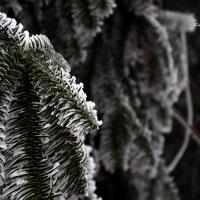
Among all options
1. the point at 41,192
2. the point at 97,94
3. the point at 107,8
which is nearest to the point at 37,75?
the point at 41,192

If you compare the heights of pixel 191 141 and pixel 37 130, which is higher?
pixel 191 141

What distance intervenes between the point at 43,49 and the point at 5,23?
8 cm

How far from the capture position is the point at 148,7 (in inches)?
51.3

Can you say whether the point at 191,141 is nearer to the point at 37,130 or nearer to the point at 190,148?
the point at 190,148

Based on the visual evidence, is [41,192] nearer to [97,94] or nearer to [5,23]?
[5,23]

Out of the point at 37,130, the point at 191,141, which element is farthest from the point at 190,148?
the point at 37,130

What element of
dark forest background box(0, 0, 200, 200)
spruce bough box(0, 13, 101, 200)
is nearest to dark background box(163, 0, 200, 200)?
dark forest background box(0, 0, 200, 200)

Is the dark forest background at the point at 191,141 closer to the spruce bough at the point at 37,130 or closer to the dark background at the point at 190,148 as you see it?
the dark background at the point at 190,148

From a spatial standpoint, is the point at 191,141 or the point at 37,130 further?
the point at 191,141

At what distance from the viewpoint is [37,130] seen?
1.92 ft

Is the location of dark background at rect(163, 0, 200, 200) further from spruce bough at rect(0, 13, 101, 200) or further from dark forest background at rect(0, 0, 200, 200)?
spruce bough at rect(0, 13, 101, 200)

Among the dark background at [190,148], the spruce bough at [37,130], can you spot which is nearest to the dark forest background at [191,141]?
the dark background at [190,148]

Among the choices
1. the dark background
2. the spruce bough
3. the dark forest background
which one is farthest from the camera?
the dark background

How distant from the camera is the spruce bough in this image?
554 mm
